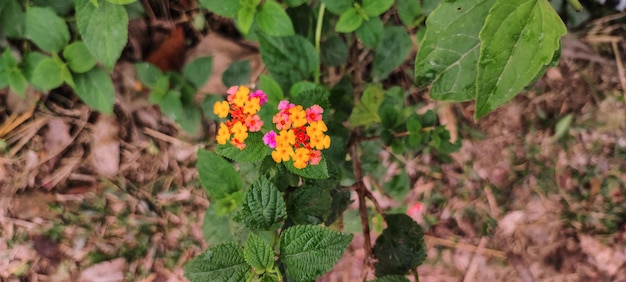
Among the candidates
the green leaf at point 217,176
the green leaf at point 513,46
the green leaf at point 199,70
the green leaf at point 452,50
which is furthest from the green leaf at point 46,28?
the green leaf at point 513,46

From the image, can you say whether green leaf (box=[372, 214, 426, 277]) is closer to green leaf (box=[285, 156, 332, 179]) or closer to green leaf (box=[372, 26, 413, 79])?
green leaf (box=[285, 156, 332, 179])

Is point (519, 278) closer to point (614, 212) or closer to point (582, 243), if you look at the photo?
point (582, 243)

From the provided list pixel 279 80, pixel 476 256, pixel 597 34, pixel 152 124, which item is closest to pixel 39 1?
pixel 152 124

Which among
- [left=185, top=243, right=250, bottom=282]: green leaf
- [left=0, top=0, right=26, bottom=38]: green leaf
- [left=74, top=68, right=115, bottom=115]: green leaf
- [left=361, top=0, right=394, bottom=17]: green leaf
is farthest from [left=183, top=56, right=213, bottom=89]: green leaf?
[left=185, top=243, right=250, bottom=282]: green leaf

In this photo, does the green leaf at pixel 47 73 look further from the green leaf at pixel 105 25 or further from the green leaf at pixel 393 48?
the green leaf at pixel 393 48

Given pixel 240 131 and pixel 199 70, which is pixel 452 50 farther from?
pixel 199 70

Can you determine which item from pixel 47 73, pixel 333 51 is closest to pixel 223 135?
pixel 333 51
